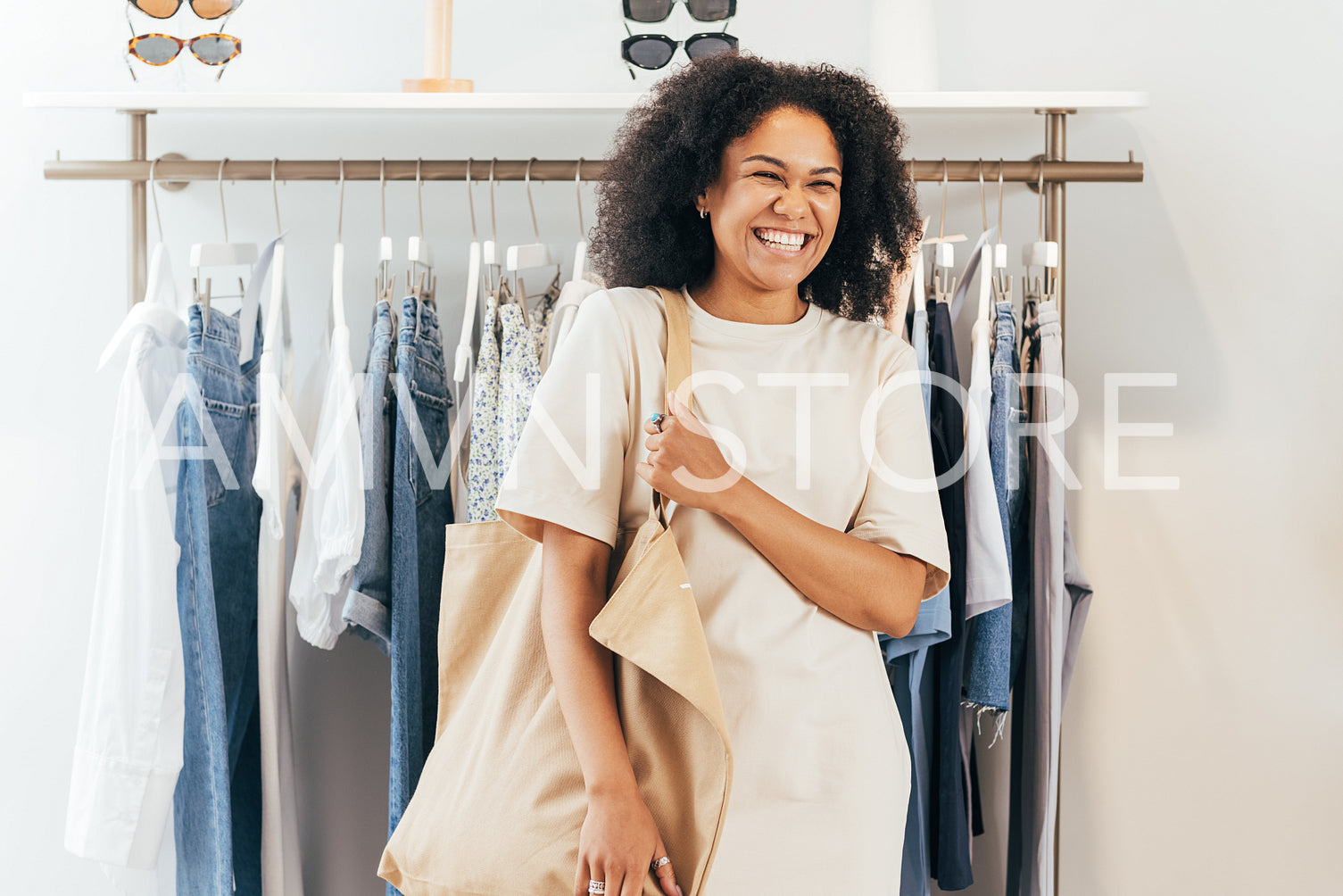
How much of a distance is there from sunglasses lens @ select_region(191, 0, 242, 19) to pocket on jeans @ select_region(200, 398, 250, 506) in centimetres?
57

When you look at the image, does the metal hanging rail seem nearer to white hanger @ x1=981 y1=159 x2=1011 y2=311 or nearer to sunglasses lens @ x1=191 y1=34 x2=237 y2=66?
white hanger @ x1=981 y1=159 x2=1011 y2=311

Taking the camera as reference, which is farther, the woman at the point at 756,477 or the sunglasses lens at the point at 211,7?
the sunglasses lens at the point at 211,7

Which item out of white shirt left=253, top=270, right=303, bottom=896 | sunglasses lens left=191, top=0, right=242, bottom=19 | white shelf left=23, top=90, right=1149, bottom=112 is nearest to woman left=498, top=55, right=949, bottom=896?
white shelf left=23, top=90, right=1149, bottom=112

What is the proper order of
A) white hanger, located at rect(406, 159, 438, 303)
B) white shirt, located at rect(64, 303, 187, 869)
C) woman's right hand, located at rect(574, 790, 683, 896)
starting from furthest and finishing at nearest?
white hanger, located at rect(406, 159, 438, 303) < white shirt, located at rect(64, 303, 187, 869) < woman's right hand, located at rect(574, 790, 683, 896)

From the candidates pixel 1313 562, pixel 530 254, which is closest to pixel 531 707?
pixel 530 254

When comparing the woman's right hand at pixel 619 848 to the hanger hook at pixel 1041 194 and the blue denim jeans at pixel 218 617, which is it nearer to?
the blue denim jeans at pixel 218 617

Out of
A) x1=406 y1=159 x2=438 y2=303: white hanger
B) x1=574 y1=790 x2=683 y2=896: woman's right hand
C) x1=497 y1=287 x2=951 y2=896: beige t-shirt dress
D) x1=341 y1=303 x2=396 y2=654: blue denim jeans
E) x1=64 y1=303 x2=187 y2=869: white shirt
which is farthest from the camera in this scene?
x1=406 y1=159 x2=438 y2=303: white hanger

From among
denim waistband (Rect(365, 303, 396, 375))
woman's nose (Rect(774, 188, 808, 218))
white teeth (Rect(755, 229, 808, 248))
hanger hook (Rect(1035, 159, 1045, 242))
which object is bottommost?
denim waistband (Rect(365, 303, 396, 375))

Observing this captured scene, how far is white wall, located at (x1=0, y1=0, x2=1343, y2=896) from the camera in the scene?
1.60 m

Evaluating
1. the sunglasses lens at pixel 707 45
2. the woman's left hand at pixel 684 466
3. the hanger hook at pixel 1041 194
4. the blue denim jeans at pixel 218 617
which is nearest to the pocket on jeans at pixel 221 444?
the blue denim jeans at pixel 218 617

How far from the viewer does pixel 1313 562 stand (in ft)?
5.26

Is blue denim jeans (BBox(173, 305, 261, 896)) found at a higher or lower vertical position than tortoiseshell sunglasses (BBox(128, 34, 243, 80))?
lower

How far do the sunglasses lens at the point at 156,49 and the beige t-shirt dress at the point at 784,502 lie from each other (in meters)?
0.93

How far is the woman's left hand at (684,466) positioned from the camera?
0.85 meters
